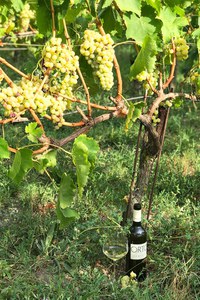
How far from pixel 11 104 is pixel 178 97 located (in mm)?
1514

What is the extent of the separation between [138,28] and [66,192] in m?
0.90

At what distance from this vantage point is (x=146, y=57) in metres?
2.64

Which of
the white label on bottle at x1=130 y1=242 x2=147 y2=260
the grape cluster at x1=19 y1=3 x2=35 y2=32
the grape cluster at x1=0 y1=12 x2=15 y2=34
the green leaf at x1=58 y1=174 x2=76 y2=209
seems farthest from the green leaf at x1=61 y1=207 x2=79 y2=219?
the grape cluster at x1=19 y1=3 x2=35 y2=32

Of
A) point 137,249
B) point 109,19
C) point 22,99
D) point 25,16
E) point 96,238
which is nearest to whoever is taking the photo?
point 22,99

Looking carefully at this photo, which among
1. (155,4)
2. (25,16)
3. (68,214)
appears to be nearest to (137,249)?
(68,214)

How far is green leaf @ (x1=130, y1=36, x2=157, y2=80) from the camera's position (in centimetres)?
259

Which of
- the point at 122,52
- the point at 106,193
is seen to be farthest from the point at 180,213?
the point at 122,52

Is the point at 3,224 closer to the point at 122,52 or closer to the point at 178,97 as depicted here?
the point at 178,97

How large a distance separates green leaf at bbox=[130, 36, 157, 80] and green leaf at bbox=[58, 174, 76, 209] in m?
0.60

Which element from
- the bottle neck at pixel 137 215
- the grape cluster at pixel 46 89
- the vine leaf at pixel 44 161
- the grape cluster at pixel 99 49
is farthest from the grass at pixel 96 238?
the grape cluster at pixel 99 49

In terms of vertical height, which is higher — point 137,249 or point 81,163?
point 81,163

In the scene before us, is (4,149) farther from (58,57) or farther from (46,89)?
(58,57)

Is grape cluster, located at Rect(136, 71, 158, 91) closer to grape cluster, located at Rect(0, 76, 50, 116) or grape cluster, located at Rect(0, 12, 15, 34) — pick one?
grape cluster, located at Rect(0, 76, 50, 116)

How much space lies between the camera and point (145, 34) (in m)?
2.81
